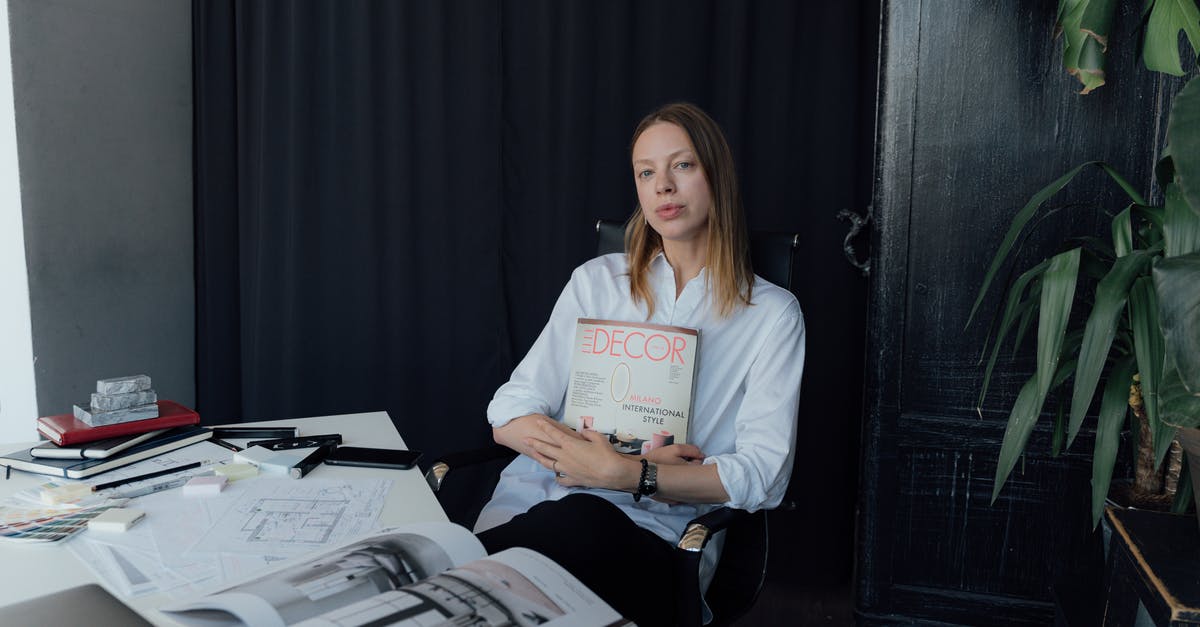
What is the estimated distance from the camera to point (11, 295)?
94.7 inches

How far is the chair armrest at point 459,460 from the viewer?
1.59m

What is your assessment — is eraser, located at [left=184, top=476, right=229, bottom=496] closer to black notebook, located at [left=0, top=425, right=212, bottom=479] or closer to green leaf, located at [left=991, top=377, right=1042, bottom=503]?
black notebook, located at [left=0, top=425, right=212, bottom=479]

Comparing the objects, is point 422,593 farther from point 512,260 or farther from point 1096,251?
point 512,260

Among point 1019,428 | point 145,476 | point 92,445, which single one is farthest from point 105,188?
point 1019,428

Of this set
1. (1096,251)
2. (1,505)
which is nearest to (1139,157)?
(1096,251)

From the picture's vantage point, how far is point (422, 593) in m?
0.90

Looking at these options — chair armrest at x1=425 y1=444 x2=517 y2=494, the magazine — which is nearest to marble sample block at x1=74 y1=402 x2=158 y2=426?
chair armrest at x1=425 y1=444 x2=517 y2=494

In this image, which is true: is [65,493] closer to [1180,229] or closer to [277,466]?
[277,466]

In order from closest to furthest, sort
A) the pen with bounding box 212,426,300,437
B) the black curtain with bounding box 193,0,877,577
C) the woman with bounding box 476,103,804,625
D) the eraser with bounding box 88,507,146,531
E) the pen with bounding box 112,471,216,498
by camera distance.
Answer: the eraser with bounding box 88,507,146,531 → the pen with bounding box 112,471,216,498 → the woman with bounding box 476,103,804,625 → the pen with bounding box 212,426,300,437 → the black curtain with bounding box 193,0,877,577

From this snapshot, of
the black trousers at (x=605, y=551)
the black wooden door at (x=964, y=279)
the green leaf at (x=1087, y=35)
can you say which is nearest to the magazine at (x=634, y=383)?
the black trousers at (x=605, y=551)

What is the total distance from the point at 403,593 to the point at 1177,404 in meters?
0.99

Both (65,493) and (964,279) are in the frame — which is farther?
(964,279)

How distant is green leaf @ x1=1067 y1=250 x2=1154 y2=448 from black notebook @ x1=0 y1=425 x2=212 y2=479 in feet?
5.28

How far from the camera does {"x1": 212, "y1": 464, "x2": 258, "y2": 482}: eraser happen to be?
1.36m
